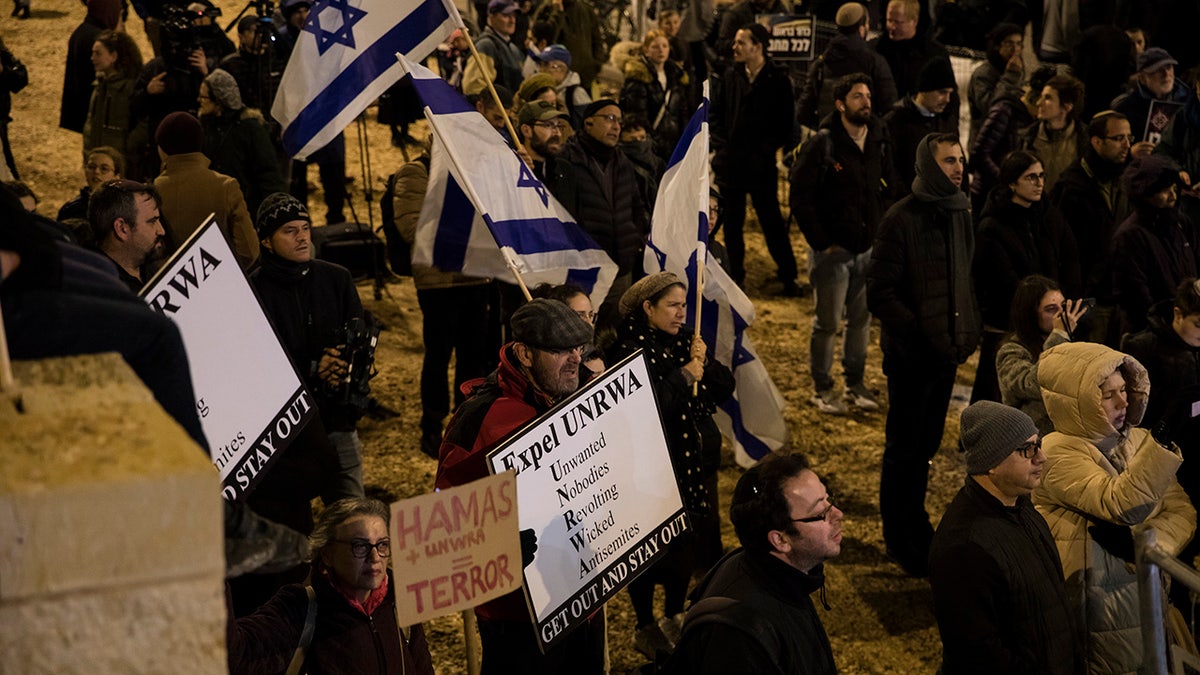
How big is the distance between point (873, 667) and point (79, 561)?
17.8 feet

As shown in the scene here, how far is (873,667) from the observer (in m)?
6.91

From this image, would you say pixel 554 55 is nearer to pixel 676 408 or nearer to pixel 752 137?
pixel 752 137

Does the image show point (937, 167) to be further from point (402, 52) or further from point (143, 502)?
point (143, 502)

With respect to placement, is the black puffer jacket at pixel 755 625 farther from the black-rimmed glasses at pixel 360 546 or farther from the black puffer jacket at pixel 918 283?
the black puffer jacket at pixel 918 283

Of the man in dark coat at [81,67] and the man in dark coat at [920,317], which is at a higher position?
the man in dark coat at [81,67]

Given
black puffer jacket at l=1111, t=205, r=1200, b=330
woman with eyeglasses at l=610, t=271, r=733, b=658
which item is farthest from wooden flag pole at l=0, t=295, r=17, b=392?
black puffer jacket at l=1111, t=205, r=1200, b=330

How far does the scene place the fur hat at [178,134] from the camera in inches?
308

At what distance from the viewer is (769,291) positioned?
42.2ft

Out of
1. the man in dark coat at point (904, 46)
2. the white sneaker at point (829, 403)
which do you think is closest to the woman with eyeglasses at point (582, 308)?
the white sneaker at point (829, 403)

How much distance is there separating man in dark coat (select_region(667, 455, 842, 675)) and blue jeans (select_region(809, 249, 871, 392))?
17.9 ft

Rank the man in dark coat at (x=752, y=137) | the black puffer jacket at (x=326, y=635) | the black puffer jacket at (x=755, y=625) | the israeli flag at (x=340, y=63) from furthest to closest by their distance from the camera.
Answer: the man in dark coat at (x=752, y=137)
the israeli flag at (x=340, y=63)
the black puffer jacket at (x=326, y=635)
the black puffer jacket at (x=755, y=625)

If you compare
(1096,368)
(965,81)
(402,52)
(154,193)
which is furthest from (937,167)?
(965,81)

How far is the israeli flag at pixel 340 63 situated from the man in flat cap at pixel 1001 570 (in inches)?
140

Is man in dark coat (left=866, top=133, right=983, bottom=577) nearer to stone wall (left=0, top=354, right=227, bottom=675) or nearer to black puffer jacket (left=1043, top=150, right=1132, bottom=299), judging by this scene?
black puffer jacket (left=1043, top=150, right=1132, bottom=299)
